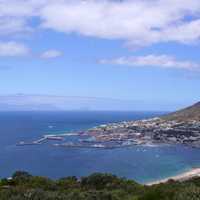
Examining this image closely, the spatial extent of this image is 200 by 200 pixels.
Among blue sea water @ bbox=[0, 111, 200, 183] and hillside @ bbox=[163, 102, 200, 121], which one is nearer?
blue sea water @ bbox=[0, 111, 200, 183]

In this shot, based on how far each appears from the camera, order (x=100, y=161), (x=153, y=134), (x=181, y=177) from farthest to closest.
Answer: (x=153, y=134) < (x=100, y=161) < (x=181, y=177)

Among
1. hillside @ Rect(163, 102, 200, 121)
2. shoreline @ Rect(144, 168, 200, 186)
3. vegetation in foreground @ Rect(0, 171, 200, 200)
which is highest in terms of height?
hillside @ Rect(163, 102, 200, 121)

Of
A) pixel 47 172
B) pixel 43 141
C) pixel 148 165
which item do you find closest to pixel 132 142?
pixel 43 141

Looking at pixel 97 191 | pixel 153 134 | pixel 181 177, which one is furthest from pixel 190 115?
pixel 97 191

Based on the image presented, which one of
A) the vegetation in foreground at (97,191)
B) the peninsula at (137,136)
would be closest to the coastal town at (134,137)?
the peninsula at (137,136)

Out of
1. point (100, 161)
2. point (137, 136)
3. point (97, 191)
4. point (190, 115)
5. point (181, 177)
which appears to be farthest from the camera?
point (190, 115)

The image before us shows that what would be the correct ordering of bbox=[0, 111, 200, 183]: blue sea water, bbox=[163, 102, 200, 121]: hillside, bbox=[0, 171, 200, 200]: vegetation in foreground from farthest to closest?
bbox=[163, 102, 200, 121]: hillside
bbox=[0, 111, 200, 183]: blue sea water
bbox=[0, 171, 200, 200]: vegetation in foreground

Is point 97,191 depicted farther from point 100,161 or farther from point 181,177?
point 100,161

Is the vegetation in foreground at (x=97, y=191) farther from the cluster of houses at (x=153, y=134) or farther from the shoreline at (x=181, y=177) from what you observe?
the cluster of houses at (x=153, y=134)

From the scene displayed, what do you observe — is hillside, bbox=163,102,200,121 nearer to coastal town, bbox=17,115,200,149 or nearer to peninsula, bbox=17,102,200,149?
peninsula, bbox=17,102,200,149

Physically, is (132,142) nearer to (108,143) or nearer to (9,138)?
(108,143)

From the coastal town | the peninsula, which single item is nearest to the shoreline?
the coastal town
